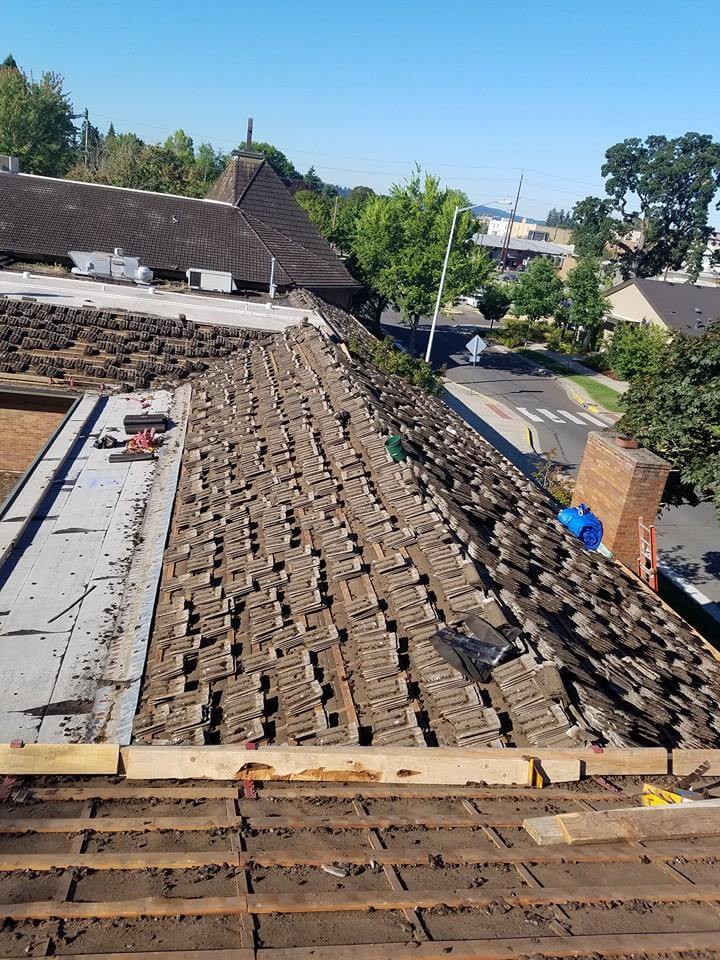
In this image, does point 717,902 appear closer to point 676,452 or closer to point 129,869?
point 129,869

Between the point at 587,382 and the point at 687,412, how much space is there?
110 ft

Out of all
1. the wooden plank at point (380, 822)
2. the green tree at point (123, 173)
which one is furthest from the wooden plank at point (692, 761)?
the green tree at point (123, 173)

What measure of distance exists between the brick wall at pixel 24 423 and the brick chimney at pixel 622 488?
12892 millimetres

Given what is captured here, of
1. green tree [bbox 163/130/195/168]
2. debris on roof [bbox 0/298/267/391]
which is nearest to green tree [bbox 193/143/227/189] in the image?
green tree [bbox 163/130/195/168]

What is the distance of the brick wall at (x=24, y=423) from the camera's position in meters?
17.9

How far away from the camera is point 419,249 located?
1608 inches

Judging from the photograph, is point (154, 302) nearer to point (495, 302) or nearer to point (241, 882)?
point (241, 882)

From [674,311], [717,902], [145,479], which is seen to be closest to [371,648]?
[717,902]

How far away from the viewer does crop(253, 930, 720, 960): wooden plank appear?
3963mm

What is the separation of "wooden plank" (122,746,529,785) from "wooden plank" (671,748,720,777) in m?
1.63

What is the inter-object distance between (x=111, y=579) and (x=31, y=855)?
5.38 meters

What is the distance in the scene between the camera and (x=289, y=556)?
30.2 feet

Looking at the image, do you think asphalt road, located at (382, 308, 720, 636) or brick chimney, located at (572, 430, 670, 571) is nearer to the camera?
brick chimney, located at (572, 430, 670, 571)

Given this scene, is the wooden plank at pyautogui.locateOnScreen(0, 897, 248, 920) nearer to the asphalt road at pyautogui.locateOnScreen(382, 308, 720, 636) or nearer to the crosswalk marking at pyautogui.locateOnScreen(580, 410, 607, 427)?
the asphalt road at pyautogui.locateOnScreen(382, 308, 720, 636)
